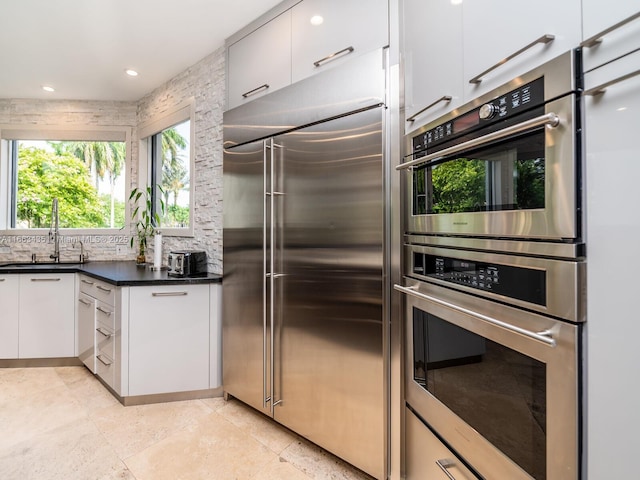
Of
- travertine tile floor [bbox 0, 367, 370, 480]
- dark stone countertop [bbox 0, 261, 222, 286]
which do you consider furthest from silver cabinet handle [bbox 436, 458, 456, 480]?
dark stone countertop [bbox 0, 261, 222, 286]

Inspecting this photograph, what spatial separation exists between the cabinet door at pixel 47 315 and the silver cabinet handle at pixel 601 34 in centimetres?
384

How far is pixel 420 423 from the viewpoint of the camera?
4.82 ft

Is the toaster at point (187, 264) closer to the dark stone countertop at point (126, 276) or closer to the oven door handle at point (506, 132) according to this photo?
the dark stone countertop at point (126, 276)

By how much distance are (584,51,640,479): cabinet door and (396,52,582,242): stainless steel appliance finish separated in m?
0.04

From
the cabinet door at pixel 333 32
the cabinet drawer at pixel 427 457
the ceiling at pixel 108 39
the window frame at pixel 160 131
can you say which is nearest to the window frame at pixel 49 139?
the window frame at pixel 160 131

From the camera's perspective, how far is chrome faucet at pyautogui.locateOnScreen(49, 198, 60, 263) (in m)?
3.85

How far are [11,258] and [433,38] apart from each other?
455cm

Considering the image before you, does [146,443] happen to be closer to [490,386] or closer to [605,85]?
[490,386]

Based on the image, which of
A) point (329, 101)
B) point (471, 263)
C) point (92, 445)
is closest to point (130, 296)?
point (92, 445)

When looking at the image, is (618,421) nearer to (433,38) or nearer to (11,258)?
(433,38)

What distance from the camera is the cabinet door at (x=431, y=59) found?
3.97 ft

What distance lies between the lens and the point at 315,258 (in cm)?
194

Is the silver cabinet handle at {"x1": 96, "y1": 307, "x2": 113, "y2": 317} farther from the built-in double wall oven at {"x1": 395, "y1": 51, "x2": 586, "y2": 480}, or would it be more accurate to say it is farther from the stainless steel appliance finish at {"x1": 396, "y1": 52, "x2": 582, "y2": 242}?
the stainless steel appliance finish at {"x1": 396, "y1": 52, "x2": 582, "y2": 242}

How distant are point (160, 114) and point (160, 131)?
16 cm
